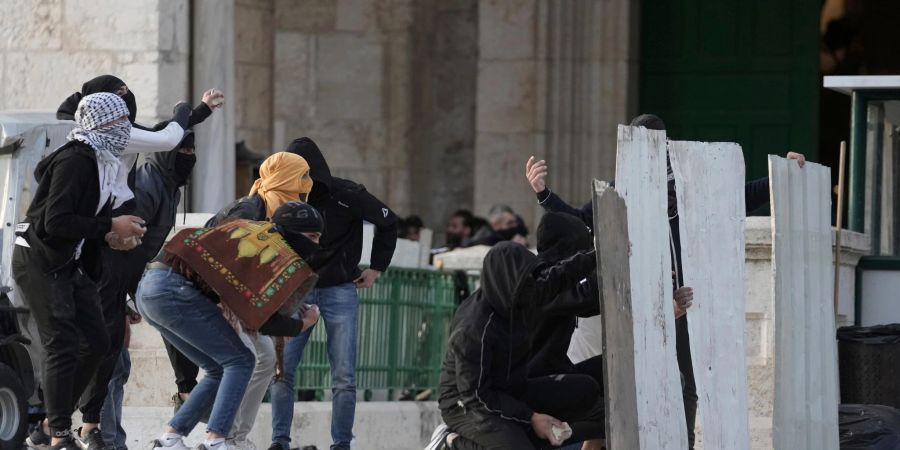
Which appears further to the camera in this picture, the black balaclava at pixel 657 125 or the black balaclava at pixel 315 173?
the black balaclava at pixel 315 173

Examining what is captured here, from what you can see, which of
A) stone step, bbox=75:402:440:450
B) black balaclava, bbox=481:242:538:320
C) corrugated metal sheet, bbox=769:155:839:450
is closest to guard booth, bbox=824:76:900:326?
corrugated metal sheet, bbox=769:155:839:450

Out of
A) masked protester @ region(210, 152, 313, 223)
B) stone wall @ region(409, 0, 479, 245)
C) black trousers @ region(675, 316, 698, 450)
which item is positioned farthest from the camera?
stone wall @ region(409, 0, 479, 245)

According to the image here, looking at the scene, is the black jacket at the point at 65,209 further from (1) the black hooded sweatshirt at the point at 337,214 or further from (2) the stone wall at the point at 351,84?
(2) the stone wall at the point at 351,84

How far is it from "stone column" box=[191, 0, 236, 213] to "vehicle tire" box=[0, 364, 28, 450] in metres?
4.00

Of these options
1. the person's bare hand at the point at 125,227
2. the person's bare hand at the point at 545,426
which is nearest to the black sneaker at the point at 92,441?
the person's bare hand at the point at 125,227

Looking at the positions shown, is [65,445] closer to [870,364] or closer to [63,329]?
[63,329]

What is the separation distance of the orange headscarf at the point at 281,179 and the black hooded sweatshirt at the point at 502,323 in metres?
1.71

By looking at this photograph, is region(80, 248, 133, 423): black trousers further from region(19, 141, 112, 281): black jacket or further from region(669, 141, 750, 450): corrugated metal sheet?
region(669, 141, 750, 450): corrugated metal sheet

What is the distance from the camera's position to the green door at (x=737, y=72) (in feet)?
63.5

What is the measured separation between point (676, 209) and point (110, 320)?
2.70 m

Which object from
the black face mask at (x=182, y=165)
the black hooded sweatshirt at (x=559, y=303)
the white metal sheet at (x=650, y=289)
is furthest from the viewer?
the black face mask at (x=182, y=165)

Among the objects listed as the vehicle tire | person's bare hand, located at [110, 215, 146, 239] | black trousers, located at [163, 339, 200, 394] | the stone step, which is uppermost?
person's bare hand, located at [110, 215, 146, 239]

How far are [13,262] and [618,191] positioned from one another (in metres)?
2.97

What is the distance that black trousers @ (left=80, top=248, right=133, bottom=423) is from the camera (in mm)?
9586
